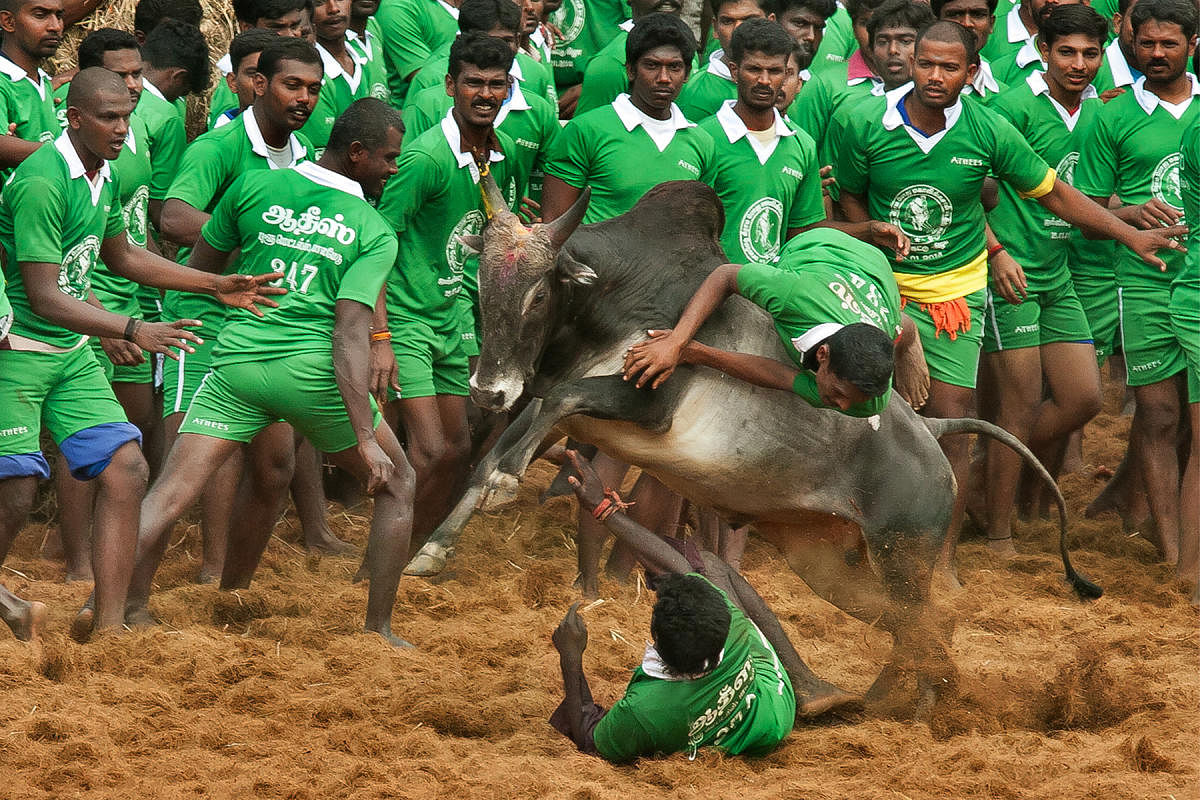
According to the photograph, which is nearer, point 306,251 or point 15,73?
point 306,251

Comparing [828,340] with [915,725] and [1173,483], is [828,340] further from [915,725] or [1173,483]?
[1173,483]

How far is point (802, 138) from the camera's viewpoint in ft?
28.1

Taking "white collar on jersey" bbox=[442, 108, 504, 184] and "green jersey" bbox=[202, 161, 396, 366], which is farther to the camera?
"white collar on jersey" bbox=[442, 108, 504, 184]

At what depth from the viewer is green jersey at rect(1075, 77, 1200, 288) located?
9.23 metres

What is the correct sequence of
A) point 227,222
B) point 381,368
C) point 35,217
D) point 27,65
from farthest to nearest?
point 27,65
point 381,368
point 227,222
point 35,217

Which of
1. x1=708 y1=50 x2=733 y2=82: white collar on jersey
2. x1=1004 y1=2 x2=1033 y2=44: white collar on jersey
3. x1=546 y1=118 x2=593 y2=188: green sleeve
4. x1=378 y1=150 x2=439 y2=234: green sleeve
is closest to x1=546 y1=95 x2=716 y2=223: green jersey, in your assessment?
x1=546 y1=118 x2=593 y2=188: green sleeve

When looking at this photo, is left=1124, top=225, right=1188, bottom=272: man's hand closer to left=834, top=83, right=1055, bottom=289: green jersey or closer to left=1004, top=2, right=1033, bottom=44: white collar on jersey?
left=834, top=83, right=1055, bottom=289: green jersey

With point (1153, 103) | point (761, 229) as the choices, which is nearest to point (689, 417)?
point (761, 229)

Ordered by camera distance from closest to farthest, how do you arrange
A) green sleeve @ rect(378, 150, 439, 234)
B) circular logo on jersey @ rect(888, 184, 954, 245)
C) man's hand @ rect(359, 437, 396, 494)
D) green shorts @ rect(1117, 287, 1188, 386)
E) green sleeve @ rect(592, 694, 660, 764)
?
green sleeve @ rect(592, 694, 660, 764)
man's hand @ rect(359, 437, 396, 494)
green sleeve @ rect(378, 150, 439, 234)
circular logo on jersey @ rect(888, 184, 954, 245)
green shorts @ rect(1117, 287, 1188, 386)

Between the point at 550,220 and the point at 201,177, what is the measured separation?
169 cm

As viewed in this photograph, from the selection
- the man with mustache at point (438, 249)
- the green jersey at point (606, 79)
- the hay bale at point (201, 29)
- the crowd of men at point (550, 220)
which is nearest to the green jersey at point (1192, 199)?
the crowd of men at point (550, 220)

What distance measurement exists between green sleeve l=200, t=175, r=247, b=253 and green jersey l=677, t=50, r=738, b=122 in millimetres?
2876

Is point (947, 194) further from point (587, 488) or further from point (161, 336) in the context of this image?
point (161, 336)

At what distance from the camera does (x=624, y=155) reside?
841cm
